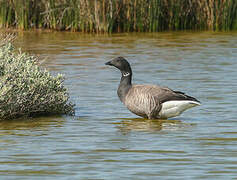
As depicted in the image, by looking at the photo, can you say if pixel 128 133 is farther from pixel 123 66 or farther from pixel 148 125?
pixel 123 66

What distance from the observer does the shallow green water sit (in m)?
7.50

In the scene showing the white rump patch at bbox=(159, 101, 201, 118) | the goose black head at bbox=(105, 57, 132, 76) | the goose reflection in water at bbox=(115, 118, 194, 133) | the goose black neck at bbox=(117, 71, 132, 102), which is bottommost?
→ the goose reflection in water at bbox=(115, 118, 194, 133)

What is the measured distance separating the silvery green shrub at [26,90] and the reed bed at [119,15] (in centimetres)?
1272

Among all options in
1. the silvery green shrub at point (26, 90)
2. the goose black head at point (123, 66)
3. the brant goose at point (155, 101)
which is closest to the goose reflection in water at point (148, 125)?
the brant goose at point (155, 101)

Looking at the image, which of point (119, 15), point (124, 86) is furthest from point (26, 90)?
point (119, 15)

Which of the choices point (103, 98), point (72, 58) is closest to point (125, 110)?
point (103, 98)

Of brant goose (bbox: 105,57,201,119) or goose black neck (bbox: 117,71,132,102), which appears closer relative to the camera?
brant goose (bbox: 105,57,201,119)

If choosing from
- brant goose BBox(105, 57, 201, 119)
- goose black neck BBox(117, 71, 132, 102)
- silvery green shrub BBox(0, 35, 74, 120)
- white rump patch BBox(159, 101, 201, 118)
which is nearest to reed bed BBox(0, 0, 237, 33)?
goose black neck BBox(117, 71, 132, 102)

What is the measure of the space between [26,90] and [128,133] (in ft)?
5.85

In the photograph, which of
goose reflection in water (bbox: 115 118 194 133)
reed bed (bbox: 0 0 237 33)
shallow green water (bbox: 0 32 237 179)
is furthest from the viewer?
reed bed (bbox: 0 0 237 33)

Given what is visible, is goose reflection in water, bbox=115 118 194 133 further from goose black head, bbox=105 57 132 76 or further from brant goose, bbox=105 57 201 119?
goose black head, bbox=105 57 132 76

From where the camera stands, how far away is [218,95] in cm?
1309

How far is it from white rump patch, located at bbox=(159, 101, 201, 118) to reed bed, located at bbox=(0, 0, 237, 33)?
43.3 feet

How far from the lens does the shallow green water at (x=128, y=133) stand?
750 cm
